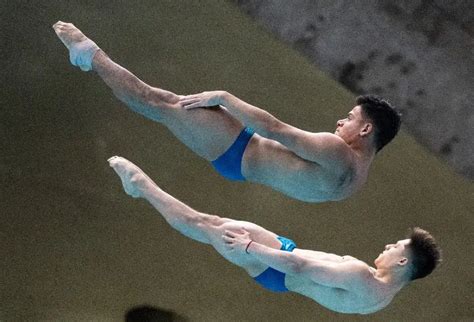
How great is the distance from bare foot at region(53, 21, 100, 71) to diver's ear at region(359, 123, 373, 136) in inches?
38.8

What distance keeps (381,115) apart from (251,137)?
0.46 metres

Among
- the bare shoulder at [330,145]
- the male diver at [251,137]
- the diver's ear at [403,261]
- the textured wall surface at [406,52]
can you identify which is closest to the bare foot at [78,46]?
the male diver at [251,137]

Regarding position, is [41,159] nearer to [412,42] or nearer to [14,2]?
[14,2]

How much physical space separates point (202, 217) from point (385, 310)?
165 cm

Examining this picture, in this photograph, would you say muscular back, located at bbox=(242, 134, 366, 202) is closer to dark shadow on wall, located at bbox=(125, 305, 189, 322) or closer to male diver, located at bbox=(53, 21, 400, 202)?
male diver, located at bbox=(53, 21, 400, 202)

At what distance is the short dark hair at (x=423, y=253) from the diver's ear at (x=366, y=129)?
42cm

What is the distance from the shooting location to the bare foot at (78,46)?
2.68m

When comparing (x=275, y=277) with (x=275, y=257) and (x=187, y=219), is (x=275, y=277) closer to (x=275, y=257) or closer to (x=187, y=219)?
(x=275, y=257)

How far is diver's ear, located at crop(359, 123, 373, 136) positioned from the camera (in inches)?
105

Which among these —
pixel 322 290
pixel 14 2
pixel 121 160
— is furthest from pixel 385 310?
pixel 14 2

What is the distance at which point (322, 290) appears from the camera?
2816 millimetres

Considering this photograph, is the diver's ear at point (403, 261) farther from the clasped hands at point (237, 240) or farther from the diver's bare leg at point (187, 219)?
the clasped hands at point (237, 240)

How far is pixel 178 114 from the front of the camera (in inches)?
104

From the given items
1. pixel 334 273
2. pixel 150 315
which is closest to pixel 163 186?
pixel 150 315
